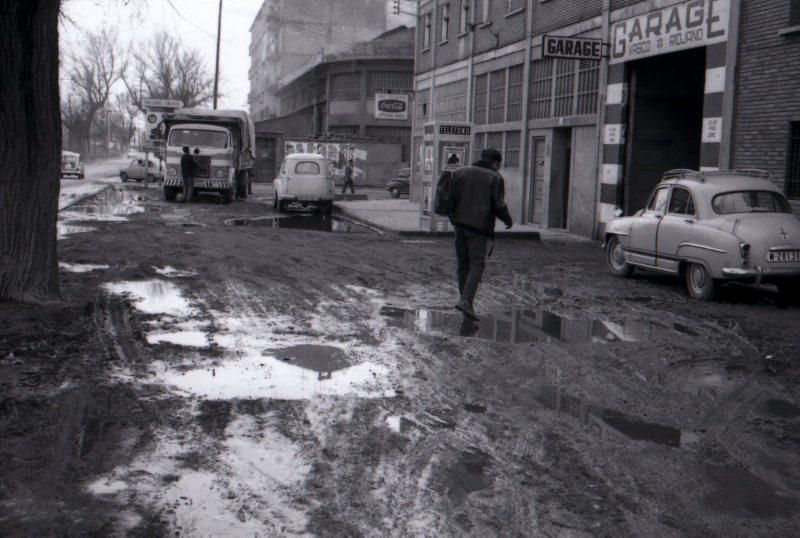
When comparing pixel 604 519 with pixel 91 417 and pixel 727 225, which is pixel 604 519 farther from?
pixel 727 225

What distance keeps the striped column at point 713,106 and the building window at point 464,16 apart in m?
14.8

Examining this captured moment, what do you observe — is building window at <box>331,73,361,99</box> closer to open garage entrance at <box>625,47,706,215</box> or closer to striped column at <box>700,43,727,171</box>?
open garage entrance at <box>625,47,706,215</box>

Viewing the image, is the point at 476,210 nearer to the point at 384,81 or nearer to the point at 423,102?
the point at 423,102

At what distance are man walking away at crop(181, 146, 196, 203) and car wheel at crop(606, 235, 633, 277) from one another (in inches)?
728

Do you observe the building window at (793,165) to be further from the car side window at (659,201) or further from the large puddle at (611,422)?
the large puddle at (611,422)

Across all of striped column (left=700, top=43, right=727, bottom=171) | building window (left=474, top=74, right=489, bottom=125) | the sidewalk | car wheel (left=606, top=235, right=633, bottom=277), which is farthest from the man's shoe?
building window (left=474, top=74, right=489, bottom=125)

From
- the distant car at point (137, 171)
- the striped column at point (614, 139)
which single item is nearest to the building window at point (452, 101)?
the striped column at point (614, 139)

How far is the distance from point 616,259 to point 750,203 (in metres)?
2.62

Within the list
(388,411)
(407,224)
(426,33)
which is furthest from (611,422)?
(426,33)

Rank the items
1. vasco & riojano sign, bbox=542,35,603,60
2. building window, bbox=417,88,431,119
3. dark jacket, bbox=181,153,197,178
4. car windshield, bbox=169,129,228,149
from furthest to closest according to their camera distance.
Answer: building window, bbox=417,88,431,119 → car windshield, bbox=169,129,228,149 → dark jacket, bbox=181,153,197,178 → vasco & riojano sign, bbox=542,35,603,60

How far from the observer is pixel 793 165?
568 inches

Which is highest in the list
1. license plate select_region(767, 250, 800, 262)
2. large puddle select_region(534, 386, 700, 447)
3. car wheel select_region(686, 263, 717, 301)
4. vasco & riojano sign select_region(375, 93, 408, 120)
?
vasco & riojano sign select_region(375, 93, 408, 120)

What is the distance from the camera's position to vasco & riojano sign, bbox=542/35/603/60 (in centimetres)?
1866

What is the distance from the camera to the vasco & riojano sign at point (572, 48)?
61.2ft
